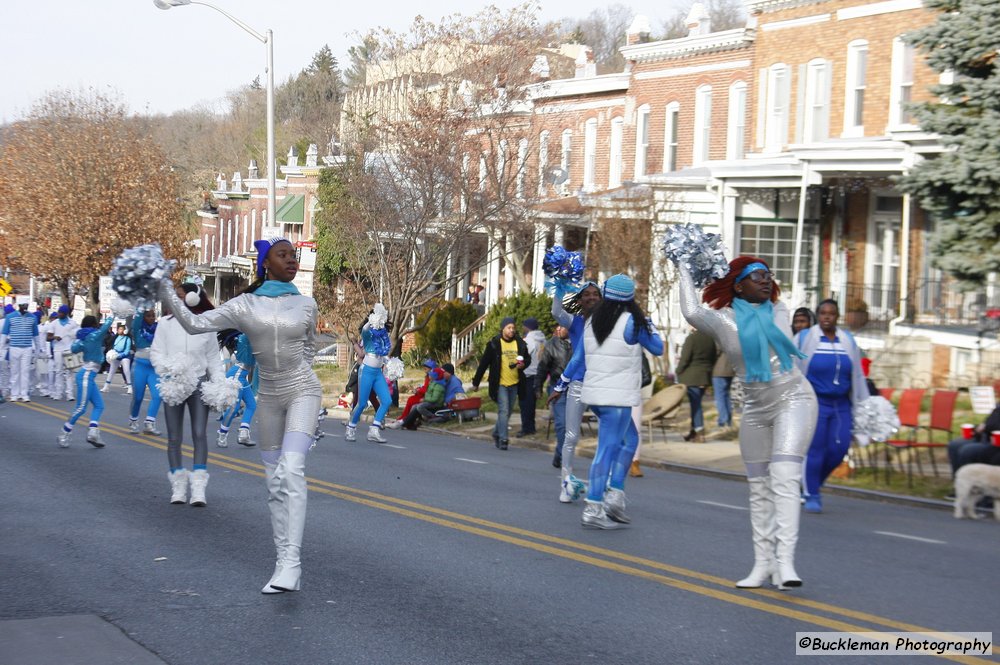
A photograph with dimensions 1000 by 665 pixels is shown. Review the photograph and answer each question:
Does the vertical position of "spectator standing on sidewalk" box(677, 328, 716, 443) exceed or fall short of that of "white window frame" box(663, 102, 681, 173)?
it falls short

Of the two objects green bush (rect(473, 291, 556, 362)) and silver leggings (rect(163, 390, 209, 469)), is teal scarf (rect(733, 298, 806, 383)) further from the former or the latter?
green bush (rect(473, 291, 556, 362))

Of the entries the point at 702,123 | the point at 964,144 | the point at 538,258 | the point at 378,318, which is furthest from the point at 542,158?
the point at 964,144

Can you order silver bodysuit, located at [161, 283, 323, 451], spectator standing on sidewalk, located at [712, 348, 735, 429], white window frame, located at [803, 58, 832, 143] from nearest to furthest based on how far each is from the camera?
1. silver bodysuit, located at [161, 283, 323, 451]
2. spectator standing on sidewalk, located at [712, 348, 735, 429]
3. white window frame, located at [803, 58, 832, 143]

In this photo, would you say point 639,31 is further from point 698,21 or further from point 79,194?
point 79,194

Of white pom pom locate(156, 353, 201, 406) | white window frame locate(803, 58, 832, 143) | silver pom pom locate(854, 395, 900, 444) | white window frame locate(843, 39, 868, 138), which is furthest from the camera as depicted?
white window frame locate(803, 58, 832, 143)

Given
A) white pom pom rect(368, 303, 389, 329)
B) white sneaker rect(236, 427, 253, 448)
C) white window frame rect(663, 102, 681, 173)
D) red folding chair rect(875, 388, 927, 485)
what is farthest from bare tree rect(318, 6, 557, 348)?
red folding chair rect(875, 388, 927, 485)

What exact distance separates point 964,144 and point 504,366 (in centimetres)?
721

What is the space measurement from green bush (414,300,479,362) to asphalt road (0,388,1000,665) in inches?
839

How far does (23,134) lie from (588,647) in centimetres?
5073

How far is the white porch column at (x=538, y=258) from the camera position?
31.0 m

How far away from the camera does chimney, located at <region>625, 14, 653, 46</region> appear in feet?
112

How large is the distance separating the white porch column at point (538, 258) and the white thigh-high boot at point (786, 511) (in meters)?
22.6

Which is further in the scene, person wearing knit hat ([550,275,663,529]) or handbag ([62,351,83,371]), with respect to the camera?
handbag ([62,351,83,371])

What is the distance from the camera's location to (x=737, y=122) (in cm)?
2964
